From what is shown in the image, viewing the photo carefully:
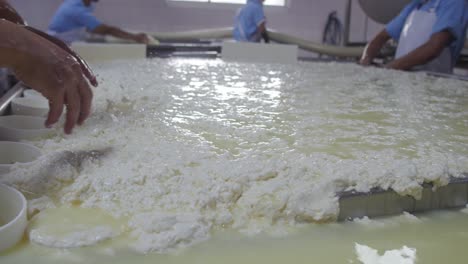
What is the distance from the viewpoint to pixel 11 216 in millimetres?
694

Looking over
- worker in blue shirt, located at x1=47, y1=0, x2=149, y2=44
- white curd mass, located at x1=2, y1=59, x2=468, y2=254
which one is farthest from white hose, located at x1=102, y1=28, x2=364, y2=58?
white curd mass, located at x1=2, y1=59, x2=468, y2=254

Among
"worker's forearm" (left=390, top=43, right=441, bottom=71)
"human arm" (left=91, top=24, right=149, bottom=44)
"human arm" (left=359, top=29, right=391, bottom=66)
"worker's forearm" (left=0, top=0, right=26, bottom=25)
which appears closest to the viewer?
"worker's forearm" (left=0, top=0, right=26, bottom=25)

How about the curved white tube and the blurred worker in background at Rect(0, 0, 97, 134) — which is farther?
the curved white tube

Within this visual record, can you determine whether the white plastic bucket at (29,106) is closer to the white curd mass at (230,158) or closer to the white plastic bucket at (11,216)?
the white curd mass at (230,158)

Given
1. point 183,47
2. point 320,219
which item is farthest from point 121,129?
point 183,47

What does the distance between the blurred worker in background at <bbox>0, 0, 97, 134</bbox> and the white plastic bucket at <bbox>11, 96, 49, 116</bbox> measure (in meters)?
0.56

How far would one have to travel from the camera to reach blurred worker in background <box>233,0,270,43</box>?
5.24 metres

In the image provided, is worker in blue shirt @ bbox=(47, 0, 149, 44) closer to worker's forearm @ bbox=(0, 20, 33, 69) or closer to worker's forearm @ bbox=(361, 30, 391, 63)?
worker's forearm @ bbox=(361, 30, 391, 63)

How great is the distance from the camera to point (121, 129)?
1181 millimetres

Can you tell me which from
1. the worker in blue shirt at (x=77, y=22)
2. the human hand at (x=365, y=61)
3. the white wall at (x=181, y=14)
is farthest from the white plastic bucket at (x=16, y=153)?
the white wall at (x=181, y=14)

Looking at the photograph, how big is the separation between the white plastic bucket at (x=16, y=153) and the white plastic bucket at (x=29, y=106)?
366 millimetres

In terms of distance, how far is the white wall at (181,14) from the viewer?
6.39m

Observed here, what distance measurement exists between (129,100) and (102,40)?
321cm

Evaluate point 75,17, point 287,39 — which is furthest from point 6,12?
point 287,39
